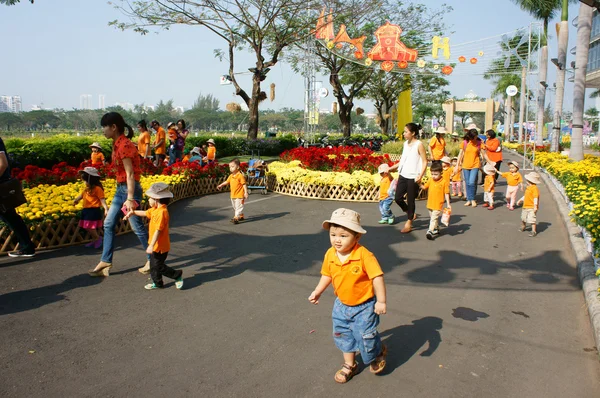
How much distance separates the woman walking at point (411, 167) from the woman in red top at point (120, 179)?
→ 13.6 feet

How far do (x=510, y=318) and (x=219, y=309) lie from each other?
281 centimetres

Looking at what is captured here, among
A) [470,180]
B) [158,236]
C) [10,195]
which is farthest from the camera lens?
[470,180]

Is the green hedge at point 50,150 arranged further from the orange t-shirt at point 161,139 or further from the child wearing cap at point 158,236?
the child wearing cap at point 158,236

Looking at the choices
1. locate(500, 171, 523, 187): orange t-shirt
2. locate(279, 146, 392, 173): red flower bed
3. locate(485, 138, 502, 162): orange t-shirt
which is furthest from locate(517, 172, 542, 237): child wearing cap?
locate(279, 146, 392, 173): red flower bed

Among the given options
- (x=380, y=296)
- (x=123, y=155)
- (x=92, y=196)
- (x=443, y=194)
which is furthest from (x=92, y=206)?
(x=443, y=194)

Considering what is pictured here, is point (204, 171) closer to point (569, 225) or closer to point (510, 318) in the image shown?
point (569, 225)

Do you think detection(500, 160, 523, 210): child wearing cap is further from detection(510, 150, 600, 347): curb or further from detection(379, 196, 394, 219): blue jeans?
detection(379, 196, 394, 219): blue jeans

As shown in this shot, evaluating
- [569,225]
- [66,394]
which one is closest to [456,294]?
[66,394]

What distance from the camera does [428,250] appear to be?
22.9ft

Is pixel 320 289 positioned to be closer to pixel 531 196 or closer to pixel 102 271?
pixel 102 271

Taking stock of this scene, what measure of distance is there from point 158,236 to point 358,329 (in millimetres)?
2654

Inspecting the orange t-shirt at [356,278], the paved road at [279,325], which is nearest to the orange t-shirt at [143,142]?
the paved road at [279,325]

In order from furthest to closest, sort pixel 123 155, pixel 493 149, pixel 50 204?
pixel 493 149 → pixel 50 204 → pixel 123 155

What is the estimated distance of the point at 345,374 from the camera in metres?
3.33
